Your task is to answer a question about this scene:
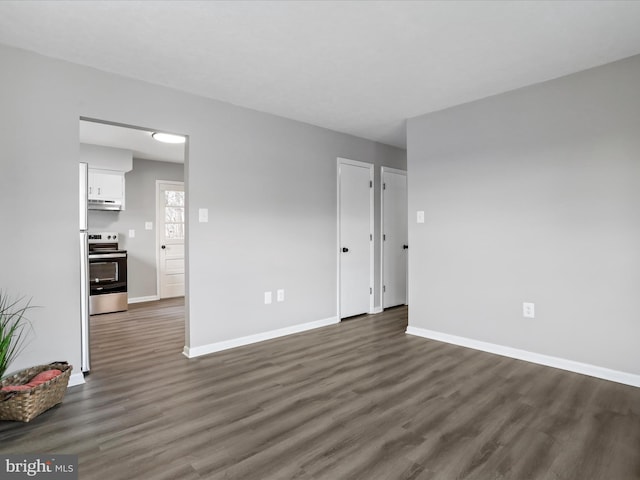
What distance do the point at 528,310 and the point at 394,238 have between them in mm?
2415

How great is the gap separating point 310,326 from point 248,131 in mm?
2361

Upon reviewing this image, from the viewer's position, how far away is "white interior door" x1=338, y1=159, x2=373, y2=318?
4.68m

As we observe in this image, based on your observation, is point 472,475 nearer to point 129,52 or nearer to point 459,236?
point 459,236

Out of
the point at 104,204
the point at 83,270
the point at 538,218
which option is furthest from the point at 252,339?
the point at 104,204

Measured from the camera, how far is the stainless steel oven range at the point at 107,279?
5.20m

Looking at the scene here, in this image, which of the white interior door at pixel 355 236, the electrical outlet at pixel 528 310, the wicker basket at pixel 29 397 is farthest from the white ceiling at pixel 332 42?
the wicker basket at pixel 29 397

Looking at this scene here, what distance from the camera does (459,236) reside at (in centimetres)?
365

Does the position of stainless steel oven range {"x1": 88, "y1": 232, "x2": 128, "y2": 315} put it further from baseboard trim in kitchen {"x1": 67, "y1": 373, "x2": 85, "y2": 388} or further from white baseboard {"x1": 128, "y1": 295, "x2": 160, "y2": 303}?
baseboard trim in kitchen {"x1": 67, "y1": 373, "x2": 85, "y2": 388}

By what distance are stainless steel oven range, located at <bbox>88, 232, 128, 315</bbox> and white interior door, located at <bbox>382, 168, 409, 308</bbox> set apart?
4001 millimetres

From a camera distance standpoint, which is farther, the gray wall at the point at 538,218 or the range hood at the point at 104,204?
the range hood at the point at 104,204

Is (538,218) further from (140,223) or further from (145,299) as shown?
(145,299)

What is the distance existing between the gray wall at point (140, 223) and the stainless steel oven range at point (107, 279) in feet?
1.47

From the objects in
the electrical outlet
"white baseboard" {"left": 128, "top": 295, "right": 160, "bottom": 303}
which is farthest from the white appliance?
the electrical outlet

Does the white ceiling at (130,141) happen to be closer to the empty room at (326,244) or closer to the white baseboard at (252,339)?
the empty room at (326,244)
